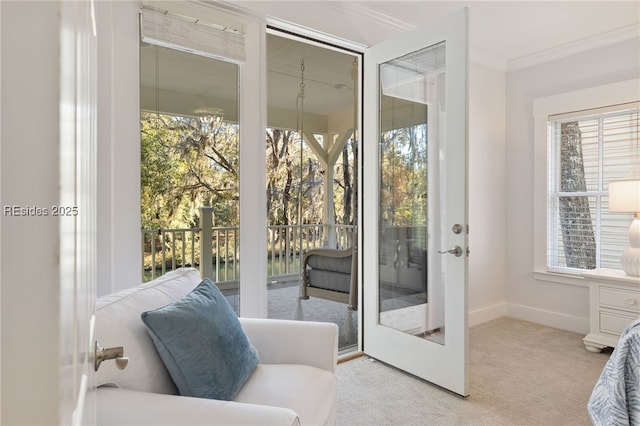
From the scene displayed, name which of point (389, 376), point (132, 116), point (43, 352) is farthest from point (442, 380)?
point (43, 352)

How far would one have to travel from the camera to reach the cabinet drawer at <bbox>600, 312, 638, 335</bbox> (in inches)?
116

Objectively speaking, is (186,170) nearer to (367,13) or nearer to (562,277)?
(367,13)

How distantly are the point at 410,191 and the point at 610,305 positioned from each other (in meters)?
1.82

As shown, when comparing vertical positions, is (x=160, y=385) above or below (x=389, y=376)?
above

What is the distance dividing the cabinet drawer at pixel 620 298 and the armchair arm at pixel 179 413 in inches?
118

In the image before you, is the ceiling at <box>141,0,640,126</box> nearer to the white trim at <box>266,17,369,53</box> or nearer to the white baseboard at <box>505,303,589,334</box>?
the white trim at <box>266,17,369,53</box>

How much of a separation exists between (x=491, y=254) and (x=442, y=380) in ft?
6.28

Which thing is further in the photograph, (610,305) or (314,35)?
(610,305)

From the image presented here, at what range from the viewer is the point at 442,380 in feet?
7.86

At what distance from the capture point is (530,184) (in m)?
3.85

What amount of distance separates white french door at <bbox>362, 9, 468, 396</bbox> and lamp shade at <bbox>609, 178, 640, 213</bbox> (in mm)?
1471

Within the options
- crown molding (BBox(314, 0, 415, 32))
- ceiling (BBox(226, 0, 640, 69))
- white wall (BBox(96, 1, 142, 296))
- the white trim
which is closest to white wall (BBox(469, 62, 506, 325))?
ceiling (BBox(226, 0, 640, 69))

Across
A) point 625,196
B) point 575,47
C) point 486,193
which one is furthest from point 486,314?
point 575,47

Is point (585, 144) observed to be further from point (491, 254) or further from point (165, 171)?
point (165, 171)
